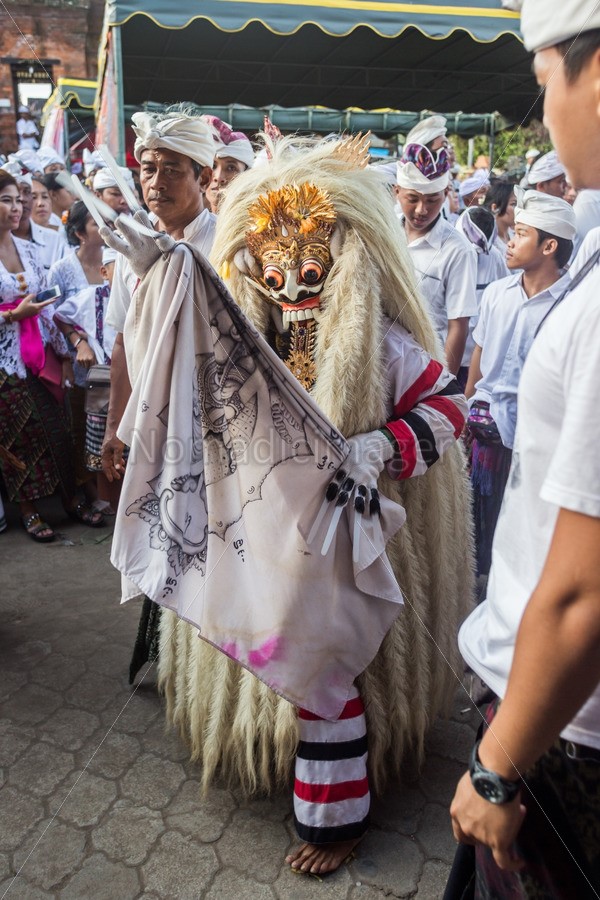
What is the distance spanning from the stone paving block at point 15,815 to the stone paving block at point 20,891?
0.42ft

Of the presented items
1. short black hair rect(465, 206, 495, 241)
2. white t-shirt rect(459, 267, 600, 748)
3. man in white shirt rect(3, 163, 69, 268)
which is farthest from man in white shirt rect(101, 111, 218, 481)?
man in white shirt rect(3, 163, 69, 268)

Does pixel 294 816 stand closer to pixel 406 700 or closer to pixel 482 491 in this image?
pixel 406 700

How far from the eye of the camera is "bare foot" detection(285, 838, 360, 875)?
1897 millimetres

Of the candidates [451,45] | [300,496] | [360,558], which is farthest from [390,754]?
[451,45]

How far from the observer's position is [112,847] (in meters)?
2.00

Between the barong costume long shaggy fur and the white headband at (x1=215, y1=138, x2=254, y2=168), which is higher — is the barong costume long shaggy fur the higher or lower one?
the lower one

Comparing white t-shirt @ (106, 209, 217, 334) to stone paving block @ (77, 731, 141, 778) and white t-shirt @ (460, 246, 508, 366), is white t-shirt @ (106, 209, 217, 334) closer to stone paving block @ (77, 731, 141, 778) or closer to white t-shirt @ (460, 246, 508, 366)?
stone paving block @ (77, 731, 141, 778)

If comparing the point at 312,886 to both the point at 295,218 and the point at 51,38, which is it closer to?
the point at 295,218

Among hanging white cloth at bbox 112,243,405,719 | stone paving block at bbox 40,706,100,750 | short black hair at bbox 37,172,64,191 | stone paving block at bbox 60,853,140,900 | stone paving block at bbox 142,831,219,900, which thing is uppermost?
short black hair at bbox 37,172,64,191

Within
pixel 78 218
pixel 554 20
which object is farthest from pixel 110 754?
pixel 78 218

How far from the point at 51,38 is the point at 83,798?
637 inches

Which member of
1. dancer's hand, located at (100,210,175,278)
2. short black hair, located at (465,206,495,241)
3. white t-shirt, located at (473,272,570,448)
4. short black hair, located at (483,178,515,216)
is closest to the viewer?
dancer's hand, located at (100,210,175,278)

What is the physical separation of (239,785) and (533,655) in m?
1.69

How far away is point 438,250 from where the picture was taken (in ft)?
12.5
